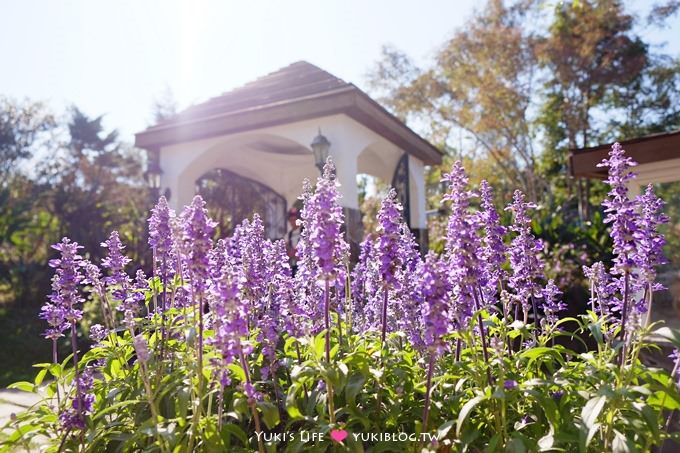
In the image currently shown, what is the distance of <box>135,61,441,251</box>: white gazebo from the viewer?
8922mm

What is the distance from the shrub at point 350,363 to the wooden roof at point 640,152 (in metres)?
4.28

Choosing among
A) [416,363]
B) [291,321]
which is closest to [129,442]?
[291,321]

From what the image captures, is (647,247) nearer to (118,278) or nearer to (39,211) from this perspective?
(118,278)

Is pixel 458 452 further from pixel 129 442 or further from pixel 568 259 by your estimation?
pixel 568 259

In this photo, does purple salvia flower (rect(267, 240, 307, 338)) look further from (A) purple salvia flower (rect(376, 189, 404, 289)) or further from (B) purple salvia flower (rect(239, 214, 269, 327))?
(A) purple salvia flower (rect(376, 189, 404, 289))

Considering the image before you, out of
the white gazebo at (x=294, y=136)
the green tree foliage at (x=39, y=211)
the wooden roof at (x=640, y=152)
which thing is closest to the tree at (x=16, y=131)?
the green tree foliage at (x=39, y=211)

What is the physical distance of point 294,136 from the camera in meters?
9.35

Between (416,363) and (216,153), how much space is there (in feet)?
30.0

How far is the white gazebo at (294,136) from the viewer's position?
8922mm

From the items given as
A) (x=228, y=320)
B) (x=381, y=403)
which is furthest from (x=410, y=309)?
(x=228, y=320)

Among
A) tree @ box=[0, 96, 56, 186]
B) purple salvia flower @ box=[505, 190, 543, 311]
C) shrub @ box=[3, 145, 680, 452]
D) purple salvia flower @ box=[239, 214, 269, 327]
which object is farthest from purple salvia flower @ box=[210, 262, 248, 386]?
tree @ box=[0, 96, 56, 186]

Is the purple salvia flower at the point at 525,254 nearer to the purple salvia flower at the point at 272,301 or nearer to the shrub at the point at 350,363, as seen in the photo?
the shrub at the point at 350,363

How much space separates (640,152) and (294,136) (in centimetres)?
547

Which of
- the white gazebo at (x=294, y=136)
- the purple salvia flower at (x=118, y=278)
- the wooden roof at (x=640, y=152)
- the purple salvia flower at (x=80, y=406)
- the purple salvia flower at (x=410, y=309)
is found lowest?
the purple salvia flower at (x=80, y=406)
